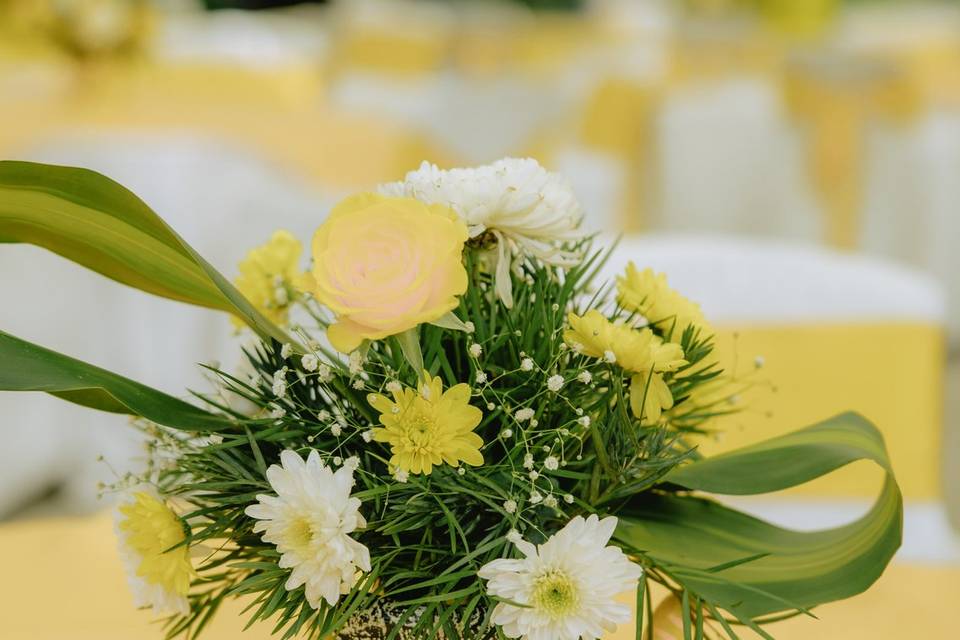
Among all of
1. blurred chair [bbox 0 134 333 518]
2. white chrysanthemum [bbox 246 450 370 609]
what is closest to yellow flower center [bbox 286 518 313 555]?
white chrysanthemum [bbox 246 450 370 609]

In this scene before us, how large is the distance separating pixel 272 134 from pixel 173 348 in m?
0.65

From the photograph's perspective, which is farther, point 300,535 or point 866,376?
point 866,376

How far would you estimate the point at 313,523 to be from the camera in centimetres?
40

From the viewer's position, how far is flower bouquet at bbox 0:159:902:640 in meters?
0.40

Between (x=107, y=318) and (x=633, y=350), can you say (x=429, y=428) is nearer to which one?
(x=633, y=350)

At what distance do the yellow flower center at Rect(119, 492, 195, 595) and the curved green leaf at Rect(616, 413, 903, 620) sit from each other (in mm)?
179

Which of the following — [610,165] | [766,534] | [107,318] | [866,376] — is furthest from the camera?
[610,165]

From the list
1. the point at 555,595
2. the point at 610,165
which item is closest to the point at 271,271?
the point at 555,595

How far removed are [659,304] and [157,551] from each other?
9.2 inches

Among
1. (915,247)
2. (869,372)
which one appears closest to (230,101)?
(915,247)

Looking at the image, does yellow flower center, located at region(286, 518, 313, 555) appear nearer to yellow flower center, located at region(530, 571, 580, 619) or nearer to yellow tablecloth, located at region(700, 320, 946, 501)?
yellow flower center, located at region(530, 571, 580, 619)

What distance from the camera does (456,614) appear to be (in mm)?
441

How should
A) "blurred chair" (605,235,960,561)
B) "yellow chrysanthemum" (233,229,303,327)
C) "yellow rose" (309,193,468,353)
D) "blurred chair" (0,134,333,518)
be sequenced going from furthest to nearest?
"blurred chair" (0,134,333,518), "blurred chair" (605,235,960,561), "yellow chrysanthemum" (233,229,303,327), "yellow rose" (309,193,468,353)

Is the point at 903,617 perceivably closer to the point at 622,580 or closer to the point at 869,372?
the point at 622,580
